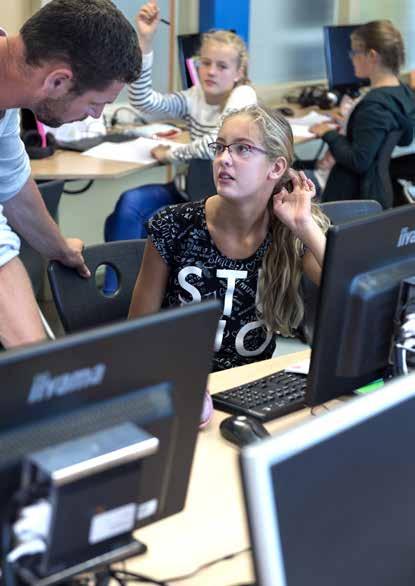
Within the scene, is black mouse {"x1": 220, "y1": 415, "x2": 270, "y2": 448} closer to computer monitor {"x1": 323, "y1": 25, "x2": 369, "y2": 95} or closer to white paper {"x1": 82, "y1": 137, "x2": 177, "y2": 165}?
white paper {"x1": 82, "y1": 137, "x2": 177, "y2": 165}

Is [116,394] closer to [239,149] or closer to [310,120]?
[239,149]

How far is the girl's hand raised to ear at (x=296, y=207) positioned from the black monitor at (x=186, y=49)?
278 centimetres

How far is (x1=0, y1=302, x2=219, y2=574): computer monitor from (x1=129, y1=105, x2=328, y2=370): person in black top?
1134mm

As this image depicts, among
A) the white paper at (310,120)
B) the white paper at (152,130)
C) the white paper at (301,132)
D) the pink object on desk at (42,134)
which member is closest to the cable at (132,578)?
the pink object on desk at (42,134)

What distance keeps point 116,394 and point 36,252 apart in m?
2.48

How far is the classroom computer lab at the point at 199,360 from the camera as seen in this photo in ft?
3.34

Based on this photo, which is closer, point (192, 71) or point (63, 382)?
point (63, 382)

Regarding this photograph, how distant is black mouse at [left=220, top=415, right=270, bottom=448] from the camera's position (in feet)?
5.75

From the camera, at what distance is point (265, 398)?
198cm

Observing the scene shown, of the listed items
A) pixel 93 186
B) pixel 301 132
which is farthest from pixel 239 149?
pixel 93 186

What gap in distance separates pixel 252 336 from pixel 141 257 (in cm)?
37

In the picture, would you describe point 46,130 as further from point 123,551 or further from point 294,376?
point 123,551

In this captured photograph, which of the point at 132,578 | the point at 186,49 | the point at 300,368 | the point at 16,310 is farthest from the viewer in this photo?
the point at 186,49

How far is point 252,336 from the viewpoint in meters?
2.40
